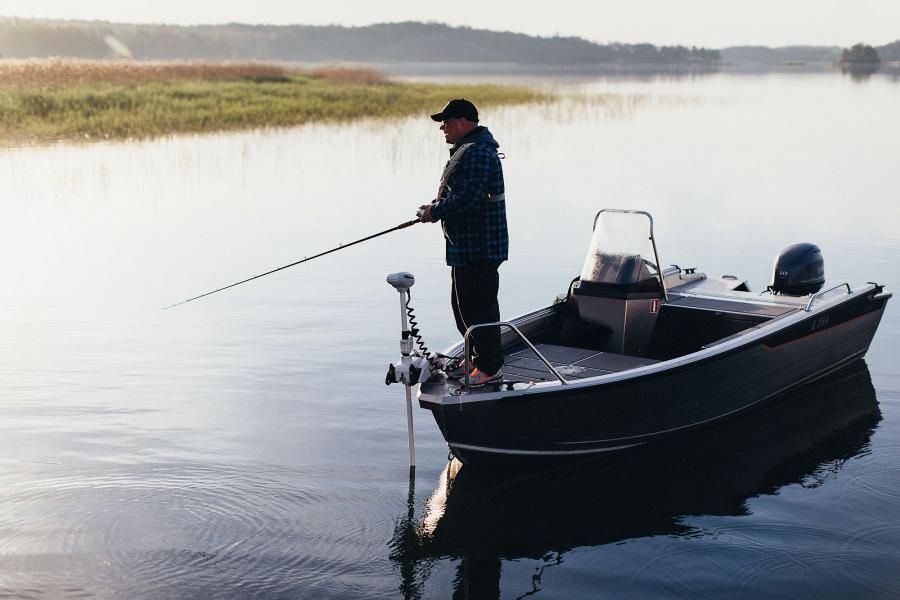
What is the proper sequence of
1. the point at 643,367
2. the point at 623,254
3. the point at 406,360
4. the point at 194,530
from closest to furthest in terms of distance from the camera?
the point at 194,530, the point at 406,360, the point at 643,367, the point at 623,254

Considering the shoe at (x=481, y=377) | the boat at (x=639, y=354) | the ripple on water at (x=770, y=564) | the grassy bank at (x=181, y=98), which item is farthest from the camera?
the grassy bank at (x=181, y=98)

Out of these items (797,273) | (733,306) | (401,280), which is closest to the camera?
(401,280)

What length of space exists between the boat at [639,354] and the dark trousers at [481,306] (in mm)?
160

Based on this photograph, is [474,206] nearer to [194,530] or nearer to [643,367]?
[643,367]

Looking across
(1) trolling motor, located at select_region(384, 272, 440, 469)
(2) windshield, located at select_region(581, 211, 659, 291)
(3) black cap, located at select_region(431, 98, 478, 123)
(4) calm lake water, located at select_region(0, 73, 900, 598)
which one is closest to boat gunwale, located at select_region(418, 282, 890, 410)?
(1) trolling motor, located at select_region(384, 272, 440, 469)

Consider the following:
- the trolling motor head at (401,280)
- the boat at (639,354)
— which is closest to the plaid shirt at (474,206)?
the trolling motor head at (401,280)

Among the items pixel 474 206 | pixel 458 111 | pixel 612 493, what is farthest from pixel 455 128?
pixel 612 493

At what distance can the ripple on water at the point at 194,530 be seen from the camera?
5.48m

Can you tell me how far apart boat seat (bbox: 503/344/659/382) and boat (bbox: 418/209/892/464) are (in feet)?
0.04

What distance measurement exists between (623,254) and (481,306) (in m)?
1.62

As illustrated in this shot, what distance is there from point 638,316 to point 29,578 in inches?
175

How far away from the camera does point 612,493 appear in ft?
22.0

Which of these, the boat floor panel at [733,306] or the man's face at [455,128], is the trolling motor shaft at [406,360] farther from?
the boat floor panel at [733,306]

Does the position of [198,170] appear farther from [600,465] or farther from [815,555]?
[815,555]
